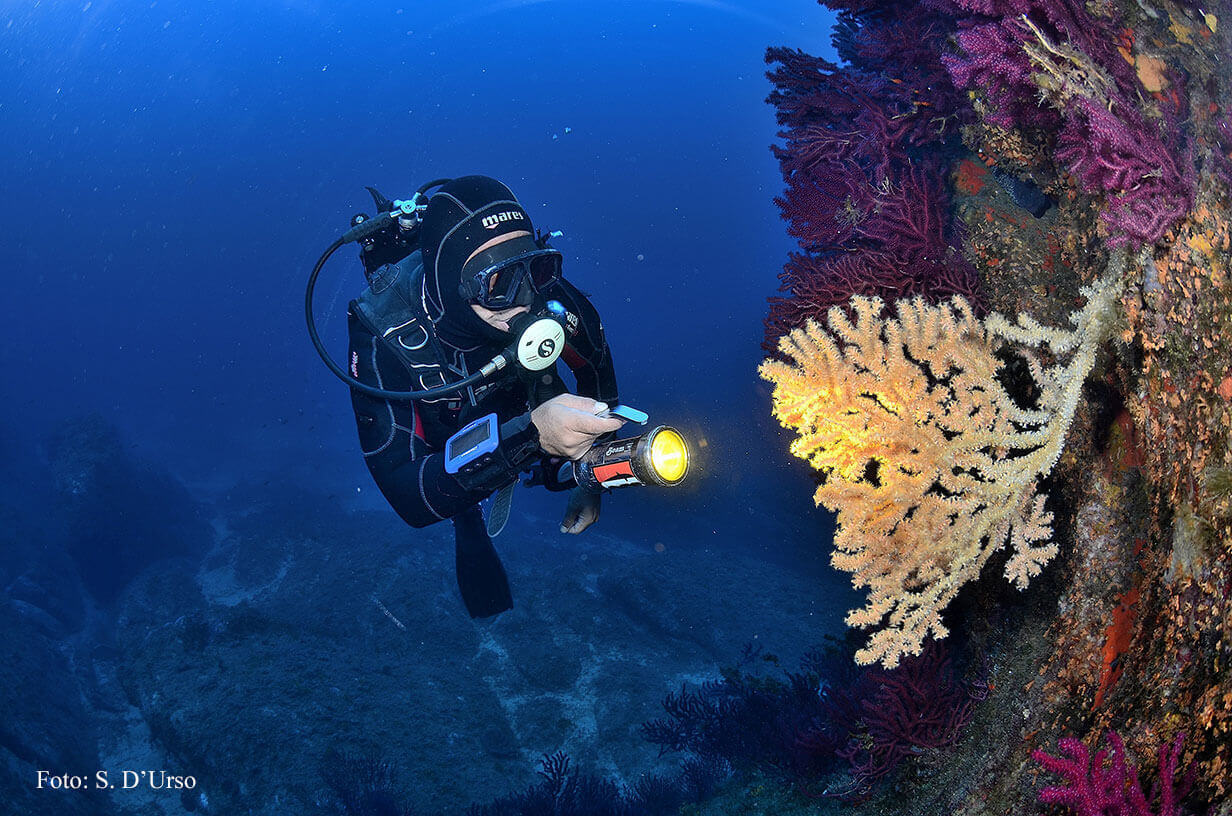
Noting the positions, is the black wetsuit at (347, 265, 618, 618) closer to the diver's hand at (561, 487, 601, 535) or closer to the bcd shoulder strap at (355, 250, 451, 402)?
the bcd shoulder strap at (355, 250, 451, 402)

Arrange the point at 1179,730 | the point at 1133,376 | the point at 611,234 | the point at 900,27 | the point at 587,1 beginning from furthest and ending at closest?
the point at 611,234
the point at 587,1
the point at 900,27
the point at 1133,376
the point at 1179,730

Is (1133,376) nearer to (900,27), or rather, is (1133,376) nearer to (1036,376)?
(1036,376)

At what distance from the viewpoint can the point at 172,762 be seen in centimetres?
909

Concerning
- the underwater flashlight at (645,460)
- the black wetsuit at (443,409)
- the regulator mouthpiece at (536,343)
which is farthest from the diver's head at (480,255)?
the underwater flashlight at (645,460)

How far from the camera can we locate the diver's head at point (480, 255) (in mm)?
3781

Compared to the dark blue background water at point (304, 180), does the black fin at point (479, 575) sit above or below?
below

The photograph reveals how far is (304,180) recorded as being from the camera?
Answer: 214 feet

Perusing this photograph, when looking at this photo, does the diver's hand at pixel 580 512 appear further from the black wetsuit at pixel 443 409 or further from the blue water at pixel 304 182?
the blue water at pixel 304 182

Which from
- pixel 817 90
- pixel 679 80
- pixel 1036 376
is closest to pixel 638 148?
pixel 679 80

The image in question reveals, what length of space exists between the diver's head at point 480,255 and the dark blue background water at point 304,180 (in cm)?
2391

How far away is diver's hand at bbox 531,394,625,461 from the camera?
3.00m

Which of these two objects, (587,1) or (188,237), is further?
(188,237)

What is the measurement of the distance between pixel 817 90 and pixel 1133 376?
359 cm

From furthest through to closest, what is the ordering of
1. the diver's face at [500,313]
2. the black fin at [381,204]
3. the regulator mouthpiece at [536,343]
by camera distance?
the black fin at [381,204], the diver's face at [500,313], the regulator mouthpiece at [536,343]
